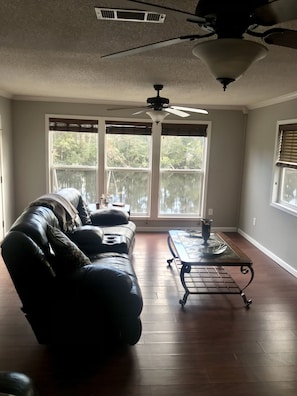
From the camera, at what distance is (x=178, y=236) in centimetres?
399

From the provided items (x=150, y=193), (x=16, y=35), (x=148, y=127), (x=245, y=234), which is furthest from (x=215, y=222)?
(x=16, y=35)

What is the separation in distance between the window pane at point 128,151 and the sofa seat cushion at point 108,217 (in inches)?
59.9

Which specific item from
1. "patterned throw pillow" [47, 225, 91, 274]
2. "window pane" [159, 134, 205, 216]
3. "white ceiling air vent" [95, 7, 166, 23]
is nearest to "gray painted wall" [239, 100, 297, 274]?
"window pane" [159, 134, 205, 216]

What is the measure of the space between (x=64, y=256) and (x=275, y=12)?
201 cm

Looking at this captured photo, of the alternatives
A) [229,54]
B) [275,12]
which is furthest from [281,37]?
[229,54]

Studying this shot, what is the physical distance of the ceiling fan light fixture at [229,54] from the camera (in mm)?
1187

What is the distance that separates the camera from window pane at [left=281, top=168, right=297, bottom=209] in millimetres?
4316

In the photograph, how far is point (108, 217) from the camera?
4328 mm

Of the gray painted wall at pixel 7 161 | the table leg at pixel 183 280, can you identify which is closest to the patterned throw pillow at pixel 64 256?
the table leg at pixel 183 280

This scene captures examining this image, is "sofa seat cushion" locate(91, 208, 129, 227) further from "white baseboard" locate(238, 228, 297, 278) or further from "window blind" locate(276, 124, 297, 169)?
"window blind" locate(276, 124, 297, 169)

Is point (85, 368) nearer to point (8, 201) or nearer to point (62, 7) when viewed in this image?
point (62, 7)

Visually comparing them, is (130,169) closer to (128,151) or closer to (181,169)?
(128,151)

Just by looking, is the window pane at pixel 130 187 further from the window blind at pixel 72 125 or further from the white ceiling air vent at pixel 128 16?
the white ceiling air vent at pixel 128 16

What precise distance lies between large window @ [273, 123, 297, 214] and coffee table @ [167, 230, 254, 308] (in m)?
1.18
